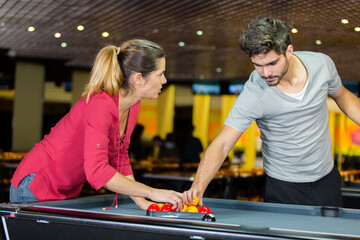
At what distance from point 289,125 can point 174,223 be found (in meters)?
0.96

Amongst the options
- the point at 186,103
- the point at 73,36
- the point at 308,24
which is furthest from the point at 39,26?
the point at 186,103

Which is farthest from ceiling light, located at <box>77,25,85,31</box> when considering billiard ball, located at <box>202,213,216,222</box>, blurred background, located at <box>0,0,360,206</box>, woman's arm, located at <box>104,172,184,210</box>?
billiard ball, located at <box>202,213,216,222</box>

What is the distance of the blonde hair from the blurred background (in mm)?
968

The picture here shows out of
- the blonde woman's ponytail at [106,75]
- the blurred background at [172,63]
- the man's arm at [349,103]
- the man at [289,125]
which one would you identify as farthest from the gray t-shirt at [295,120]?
the blonde woman's ponytail at [106,75]

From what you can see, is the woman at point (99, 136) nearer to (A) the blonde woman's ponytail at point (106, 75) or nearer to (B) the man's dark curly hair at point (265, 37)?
(A) the blonde woman's ponytail at point (106, 75)

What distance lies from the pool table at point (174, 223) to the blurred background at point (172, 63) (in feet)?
3.55

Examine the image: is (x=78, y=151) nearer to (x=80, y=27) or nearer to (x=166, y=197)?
(x=166, y=197)

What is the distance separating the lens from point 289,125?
→ 2.50 meters

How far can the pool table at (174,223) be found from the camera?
172 centimetres

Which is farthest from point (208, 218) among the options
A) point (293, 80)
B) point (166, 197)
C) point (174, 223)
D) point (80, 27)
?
point (80, 27)

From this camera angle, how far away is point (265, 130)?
103 inches

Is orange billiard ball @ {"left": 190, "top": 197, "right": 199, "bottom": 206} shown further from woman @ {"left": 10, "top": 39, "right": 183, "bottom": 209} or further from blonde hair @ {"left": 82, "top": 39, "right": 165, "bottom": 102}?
blonde hair @ {"left": 82, "top": 39, "right": 165, "bottom": 102}

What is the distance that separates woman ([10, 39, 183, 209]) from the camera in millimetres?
2023

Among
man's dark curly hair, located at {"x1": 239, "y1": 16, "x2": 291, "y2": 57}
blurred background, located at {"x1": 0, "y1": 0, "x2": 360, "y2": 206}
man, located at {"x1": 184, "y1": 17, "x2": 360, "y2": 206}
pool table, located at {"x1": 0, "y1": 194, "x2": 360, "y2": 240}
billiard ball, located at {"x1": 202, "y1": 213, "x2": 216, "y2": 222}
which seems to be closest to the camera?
pool table, located at {"x1": 0, "y1": 194, "x2": 360, "y2": 240}
